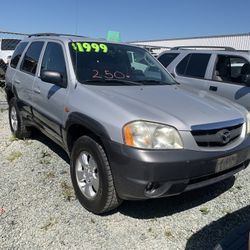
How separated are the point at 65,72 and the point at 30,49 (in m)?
1.73

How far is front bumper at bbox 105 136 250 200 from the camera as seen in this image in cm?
318

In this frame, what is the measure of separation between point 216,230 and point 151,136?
3.88 feet

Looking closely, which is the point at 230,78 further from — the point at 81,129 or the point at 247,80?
the point at 81,129

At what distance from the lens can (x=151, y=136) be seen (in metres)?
3.23

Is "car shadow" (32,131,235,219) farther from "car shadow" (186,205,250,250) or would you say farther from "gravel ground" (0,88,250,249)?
"car shadow" (186,205,250,250)

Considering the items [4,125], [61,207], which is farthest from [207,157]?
[4,125]

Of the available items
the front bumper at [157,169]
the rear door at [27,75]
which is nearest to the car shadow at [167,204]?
the front bumper at [157,169]

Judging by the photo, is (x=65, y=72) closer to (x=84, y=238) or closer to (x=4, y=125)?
(x=84, y=238)

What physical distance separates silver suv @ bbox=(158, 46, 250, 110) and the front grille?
3110 millimetres

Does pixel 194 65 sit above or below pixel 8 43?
above

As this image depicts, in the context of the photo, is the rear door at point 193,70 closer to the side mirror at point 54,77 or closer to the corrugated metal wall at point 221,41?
the side mirror at point 54,77

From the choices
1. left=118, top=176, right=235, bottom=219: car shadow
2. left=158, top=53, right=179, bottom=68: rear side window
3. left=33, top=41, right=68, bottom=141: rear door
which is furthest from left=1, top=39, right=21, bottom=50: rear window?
left=118, top=176, right=235, bottom=219: car shadow

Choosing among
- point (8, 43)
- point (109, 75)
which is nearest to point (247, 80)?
point (109, 75)

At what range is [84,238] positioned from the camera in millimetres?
3387
